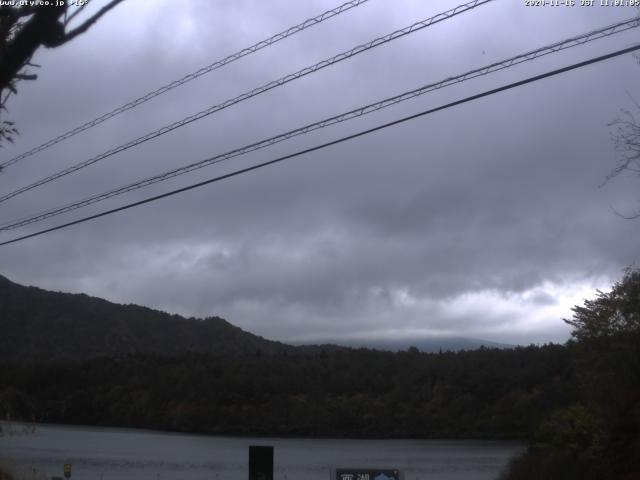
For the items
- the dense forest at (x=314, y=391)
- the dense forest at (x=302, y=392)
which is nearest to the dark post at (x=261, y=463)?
the dense forest at (x=314, y=391)

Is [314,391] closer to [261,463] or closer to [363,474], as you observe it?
[363,474]

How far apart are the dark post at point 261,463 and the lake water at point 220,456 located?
1110cm

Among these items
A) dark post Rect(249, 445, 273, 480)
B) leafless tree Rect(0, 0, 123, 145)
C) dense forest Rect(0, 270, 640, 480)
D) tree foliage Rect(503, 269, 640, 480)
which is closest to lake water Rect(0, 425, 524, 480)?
dense forest Rect(0, 270, 640, 480)

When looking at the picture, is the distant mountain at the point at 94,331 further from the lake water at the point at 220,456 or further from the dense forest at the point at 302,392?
the lake water at the point at 220,456

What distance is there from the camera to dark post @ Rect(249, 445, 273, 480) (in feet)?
50.9

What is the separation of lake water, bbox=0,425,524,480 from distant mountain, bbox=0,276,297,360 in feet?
73.5

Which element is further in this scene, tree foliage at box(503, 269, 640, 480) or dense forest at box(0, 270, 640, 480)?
dense forest at box(0, 270, 640, 480)

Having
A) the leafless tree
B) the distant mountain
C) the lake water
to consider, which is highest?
the distant mountain

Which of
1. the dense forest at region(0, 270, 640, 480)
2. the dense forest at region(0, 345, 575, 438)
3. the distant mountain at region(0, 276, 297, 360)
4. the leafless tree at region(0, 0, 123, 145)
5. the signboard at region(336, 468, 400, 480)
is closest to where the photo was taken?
the leafless tree at region(0, 0, 123, 145)

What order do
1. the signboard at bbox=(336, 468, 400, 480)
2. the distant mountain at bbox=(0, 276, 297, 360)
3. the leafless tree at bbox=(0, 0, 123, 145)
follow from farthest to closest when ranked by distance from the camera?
1. the distant mountain at bbox=(0, 276, 297, 360)
2. the signboard at bbox=(336, 468, 400, 480)
3. the leafless tree at bbox=(0, 0, 123, 145)

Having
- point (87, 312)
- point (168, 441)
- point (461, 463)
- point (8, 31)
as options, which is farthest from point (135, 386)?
point (8, 31)

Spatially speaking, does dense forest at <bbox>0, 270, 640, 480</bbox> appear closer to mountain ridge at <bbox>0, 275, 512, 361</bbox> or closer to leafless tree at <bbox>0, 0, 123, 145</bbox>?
mountain ridge at <bbox>0, 275, 512, 361</bbox>

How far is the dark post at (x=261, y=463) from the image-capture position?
1551cm

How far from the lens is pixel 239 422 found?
76.0 metres
